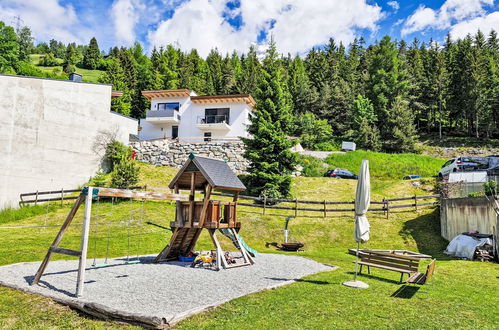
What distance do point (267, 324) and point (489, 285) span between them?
8176 millimetres

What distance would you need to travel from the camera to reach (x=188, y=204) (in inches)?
485

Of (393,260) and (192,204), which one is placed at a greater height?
(192,204)

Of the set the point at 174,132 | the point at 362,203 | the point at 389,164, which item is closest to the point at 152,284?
the point at 362,203

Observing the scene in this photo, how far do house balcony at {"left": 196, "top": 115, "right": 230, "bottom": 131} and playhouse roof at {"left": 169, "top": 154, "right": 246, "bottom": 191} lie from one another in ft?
87.7

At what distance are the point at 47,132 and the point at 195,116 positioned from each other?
19.2 metres

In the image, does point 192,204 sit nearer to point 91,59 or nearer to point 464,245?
point 464,245

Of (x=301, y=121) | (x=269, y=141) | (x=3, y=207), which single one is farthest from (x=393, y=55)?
(x=3, y=207)

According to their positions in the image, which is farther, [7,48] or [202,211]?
[7,48]

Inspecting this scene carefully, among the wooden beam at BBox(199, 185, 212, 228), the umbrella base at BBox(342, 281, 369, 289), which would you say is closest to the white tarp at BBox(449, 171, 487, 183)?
the umbrella base at BBox(342, 281, 369, 289)

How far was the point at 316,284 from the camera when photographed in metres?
8.92

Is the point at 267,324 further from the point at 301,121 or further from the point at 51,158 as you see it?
the point at 301,121

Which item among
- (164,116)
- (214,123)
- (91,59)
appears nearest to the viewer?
(214,123)

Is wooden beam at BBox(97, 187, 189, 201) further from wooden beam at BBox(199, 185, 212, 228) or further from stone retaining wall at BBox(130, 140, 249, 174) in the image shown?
stone retaining wall at BBox(130, 140, 249, 174)

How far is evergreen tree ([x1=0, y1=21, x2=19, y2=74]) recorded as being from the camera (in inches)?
2484
